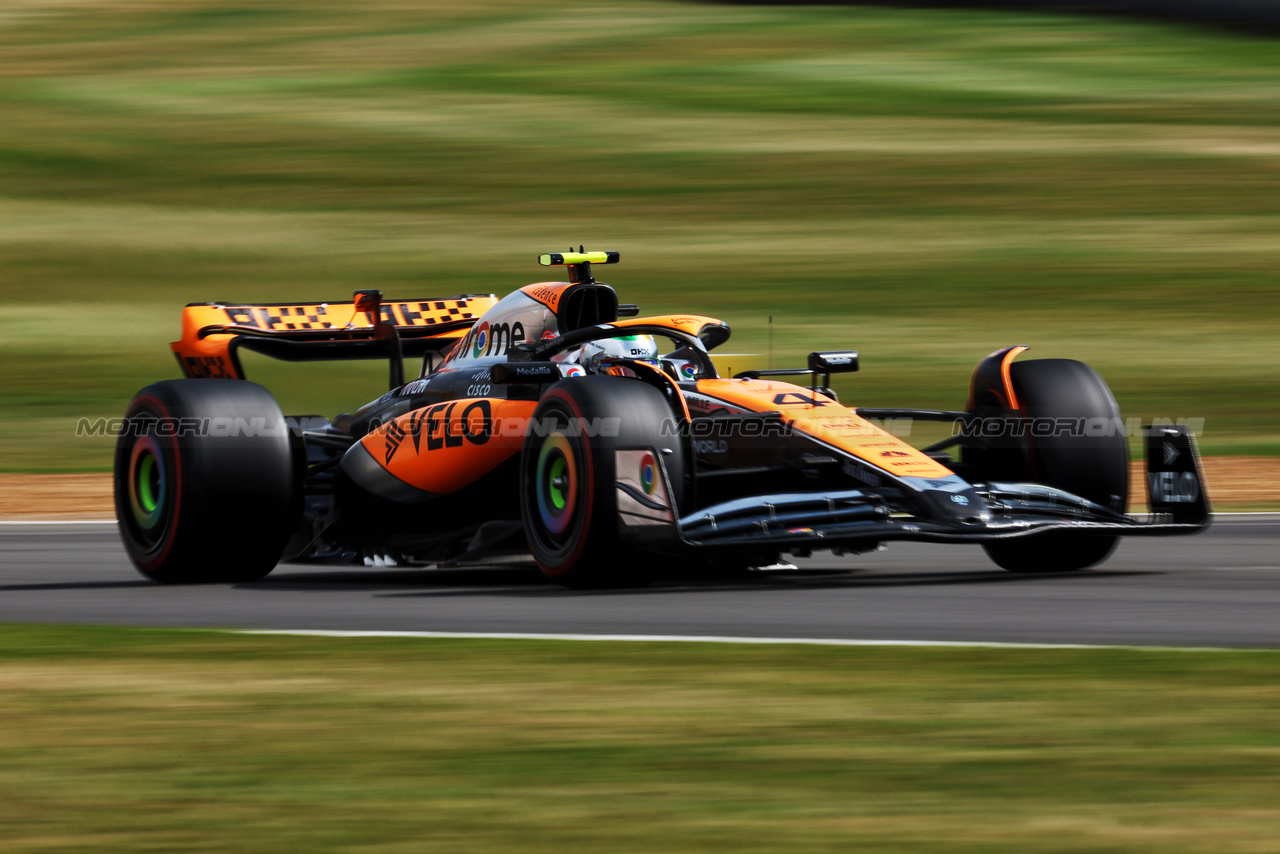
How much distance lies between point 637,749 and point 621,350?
517 centimetres

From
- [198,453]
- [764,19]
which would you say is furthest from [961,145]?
[198,453]

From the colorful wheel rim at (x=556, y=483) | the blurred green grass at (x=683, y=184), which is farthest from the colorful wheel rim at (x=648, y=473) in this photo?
the blurred green grass at (x=683, y=184)

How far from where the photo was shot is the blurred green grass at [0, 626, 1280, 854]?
4676 mm

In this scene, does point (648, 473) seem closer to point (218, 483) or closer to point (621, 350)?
point (621, 350)

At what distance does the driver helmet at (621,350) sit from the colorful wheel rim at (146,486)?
8.12 feet

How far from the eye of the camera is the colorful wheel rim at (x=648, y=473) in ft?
29.7

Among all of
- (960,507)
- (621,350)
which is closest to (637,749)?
(960,507)

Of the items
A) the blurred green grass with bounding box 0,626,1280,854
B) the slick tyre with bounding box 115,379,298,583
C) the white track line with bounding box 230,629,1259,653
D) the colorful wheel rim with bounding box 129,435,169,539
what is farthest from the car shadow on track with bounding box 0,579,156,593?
the blurred green grass with bounding box 0,626,1280,854

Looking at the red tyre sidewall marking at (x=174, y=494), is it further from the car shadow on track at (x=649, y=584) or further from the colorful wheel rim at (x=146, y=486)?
the car shadow on track at (x=649, y=584)

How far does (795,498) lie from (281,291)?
23.2 metres

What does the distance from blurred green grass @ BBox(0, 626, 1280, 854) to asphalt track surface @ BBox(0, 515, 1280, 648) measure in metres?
0.66

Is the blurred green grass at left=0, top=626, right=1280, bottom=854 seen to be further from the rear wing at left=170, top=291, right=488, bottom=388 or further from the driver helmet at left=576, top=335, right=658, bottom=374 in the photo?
the rear wing at left=170, top=291, right=488, bottom=388

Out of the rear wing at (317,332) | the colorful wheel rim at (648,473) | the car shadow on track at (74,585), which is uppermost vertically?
the rear wing at (317,332)

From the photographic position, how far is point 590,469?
29.7 feet
